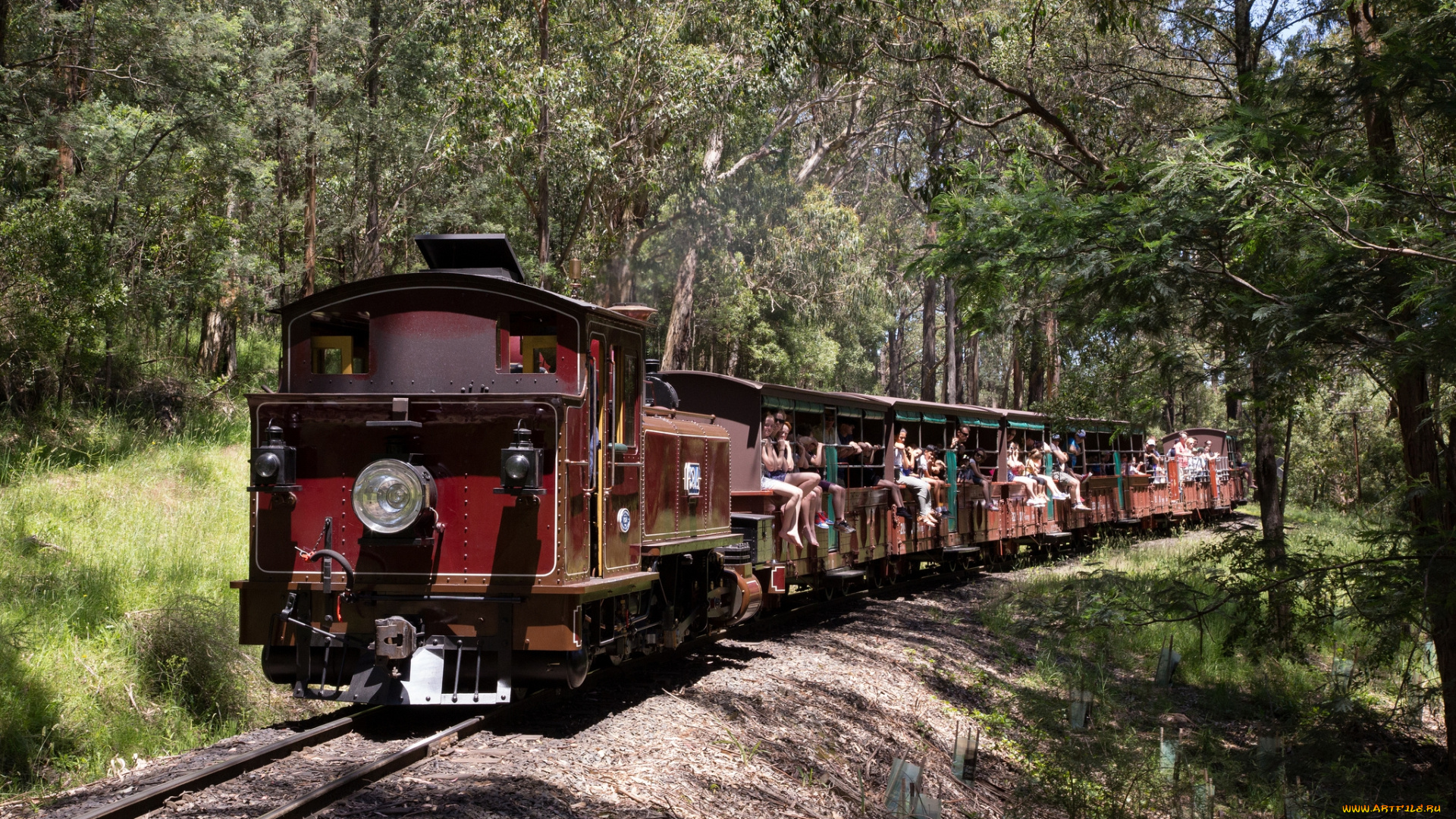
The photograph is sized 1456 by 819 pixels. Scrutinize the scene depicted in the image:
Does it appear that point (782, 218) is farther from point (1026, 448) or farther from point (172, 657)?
point (172, 657)

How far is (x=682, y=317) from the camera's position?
3030 cm

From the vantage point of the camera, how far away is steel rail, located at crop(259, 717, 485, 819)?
5.27 meters

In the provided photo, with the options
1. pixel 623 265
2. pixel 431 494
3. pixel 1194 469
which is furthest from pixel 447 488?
pixel 1194 469

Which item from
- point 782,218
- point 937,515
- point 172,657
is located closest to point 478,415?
point 172,657

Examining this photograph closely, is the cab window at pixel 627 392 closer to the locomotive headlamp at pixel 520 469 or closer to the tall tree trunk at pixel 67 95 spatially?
the locomotive headlamp at pixel 520 469

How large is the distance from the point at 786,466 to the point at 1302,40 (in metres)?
7.49

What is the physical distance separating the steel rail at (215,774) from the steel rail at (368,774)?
66 cm

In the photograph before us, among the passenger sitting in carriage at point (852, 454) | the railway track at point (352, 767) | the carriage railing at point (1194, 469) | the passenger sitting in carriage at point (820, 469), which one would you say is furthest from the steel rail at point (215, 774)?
the carriage railing at point (1194, 469)

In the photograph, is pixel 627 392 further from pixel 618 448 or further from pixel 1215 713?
pixel 1215 713

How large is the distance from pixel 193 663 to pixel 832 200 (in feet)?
90.2

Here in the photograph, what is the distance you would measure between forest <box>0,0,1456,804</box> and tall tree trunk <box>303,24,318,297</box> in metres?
0.14

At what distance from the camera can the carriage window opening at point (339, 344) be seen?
7.55 meters

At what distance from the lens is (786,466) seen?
42.6 feet

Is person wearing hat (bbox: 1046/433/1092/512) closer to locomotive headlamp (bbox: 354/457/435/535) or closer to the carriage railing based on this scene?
the carriage railing
